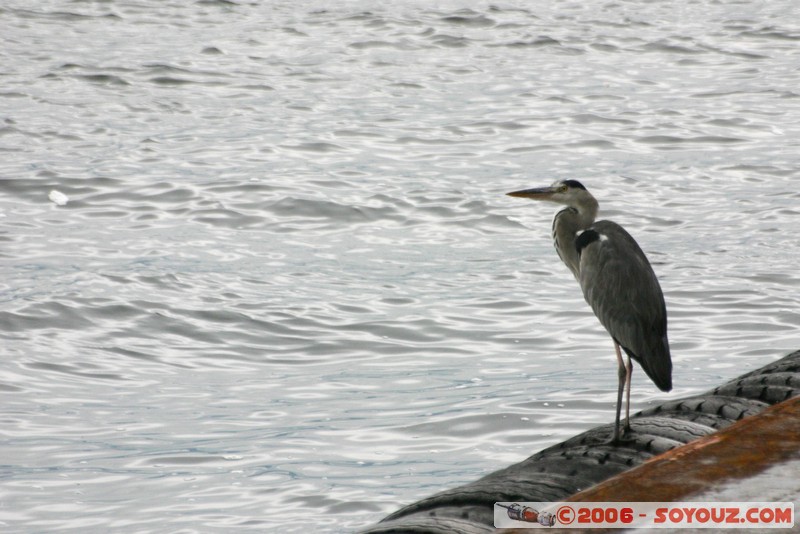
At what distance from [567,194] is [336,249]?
198 inches

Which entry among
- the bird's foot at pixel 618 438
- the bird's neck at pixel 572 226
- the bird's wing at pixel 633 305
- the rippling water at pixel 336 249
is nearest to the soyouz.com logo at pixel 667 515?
the bird's foot at pixel 618 438

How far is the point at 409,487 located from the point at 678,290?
390cm

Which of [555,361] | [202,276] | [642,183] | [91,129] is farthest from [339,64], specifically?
[555,361]

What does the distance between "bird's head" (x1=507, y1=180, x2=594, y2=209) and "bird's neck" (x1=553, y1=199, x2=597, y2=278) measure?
0.03m

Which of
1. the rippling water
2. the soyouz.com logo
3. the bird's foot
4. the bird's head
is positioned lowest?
the rippling water

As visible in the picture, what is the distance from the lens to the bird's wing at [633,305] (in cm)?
489

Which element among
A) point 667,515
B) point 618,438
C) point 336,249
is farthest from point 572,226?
point 336,249

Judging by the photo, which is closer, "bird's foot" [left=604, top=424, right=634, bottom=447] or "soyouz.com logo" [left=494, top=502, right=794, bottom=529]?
"soyouz.com logo" [left=494, top=502, right=794, bottom=529]

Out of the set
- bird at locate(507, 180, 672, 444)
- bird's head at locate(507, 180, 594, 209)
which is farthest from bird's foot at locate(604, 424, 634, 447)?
bird's head at locate(507, 180, 594, 209)

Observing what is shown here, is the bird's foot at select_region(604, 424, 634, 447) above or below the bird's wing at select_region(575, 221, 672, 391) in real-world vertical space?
below

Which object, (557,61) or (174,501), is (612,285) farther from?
(557,61)

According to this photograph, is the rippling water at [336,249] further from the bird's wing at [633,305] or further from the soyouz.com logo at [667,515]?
the soyouz.com logo at [667,515]

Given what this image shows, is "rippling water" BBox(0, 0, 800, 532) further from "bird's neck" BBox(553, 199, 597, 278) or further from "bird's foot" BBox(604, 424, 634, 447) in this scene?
"bird's foot" BBox(604, 424, 634, 447)

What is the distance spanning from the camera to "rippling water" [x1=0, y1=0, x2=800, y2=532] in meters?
6.28
